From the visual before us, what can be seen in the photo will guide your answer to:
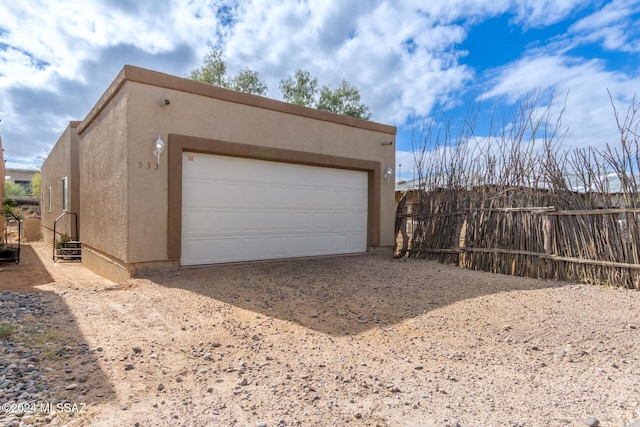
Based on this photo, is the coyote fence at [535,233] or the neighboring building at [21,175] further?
the neighboring building at [21,175]

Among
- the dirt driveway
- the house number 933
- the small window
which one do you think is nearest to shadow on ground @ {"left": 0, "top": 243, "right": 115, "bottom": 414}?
the dirt driveway

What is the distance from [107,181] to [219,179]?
225 cm

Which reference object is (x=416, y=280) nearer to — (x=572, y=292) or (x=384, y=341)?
(x=572, y=292)

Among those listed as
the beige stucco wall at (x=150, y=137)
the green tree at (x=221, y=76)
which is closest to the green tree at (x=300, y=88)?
the green tree at (x=221, y=76)

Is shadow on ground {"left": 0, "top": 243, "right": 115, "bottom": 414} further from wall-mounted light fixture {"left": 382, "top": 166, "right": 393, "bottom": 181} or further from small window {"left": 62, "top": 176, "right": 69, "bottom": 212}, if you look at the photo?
wall-mounted light fixture {"left": 382, "top": 166, "right": 393, "bottom": 181}

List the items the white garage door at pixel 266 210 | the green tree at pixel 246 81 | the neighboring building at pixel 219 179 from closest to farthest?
the neighboring building at pixel 219 179 → the white garage door at pixel 266 210 → the green tree at pixel 246 81

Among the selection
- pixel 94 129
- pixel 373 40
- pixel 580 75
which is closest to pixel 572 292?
pixel 580 75

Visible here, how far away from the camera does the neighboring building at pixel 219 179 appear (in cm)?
602

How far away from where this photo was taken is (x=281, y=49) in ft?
48.3

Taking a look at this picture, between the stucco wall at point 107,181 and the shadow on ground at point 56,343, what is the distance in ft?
4.39

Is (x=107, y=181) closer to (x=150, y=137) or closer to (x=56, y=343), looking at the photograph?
(x=150, y=137)

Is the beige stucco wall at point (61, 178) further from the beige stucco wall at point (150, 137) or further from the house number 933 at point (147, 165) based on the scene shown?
the house number 933 at point (147, 165)

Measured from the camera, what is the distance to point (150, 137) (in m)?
6.03

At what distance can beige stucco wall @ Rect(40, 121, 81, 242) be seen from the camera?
1111 centimetres
